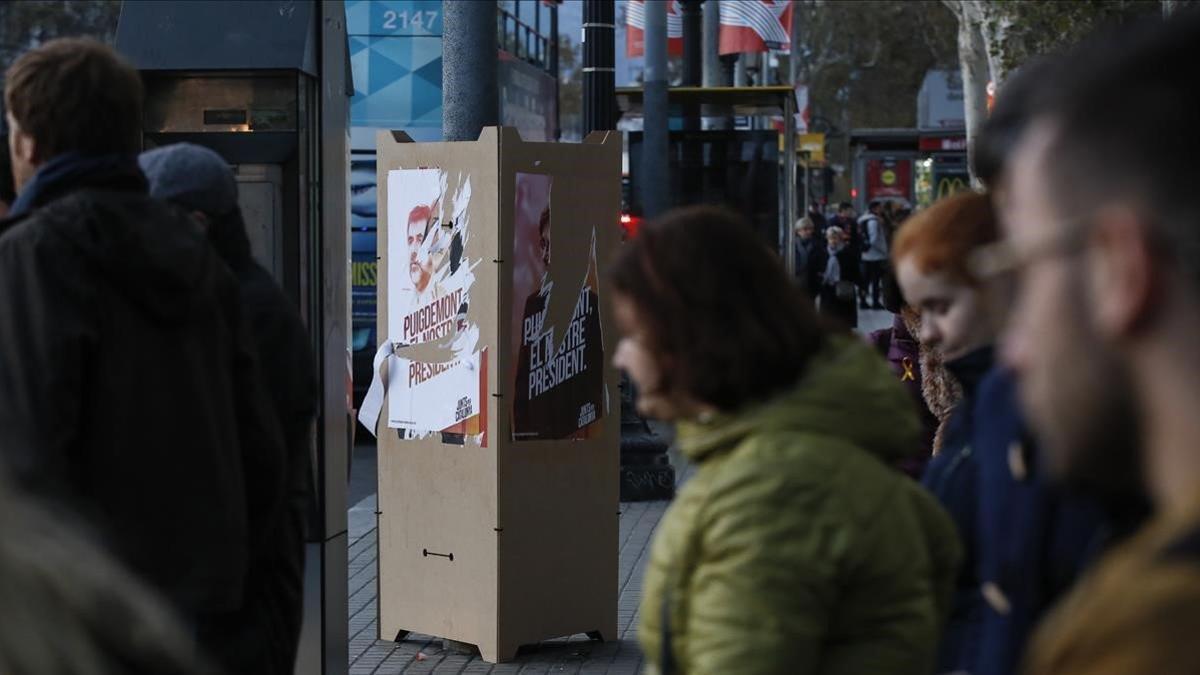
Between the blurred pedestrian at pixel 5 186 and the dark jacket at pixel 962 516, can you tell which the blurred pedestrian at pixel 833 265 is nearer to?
the blurred pedestrian at pixel 5 186

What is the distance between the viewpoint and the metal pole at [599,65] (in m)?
11.3

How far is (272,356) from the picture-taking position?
3717 millimetres

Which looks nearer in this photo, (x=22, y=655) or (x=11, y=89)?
(x=22, y=655)

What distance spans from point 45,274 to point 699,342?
3.79ft

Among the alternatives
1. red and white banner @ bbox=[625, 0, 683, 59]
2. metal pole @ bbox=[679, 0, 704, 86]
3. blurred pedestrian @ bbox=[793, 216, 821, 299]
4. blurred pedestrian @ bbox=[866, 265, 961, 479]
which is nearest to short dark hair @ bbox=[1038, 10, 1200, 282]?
blurred pedestrian @ bbox=[866, 265, 961, 479]

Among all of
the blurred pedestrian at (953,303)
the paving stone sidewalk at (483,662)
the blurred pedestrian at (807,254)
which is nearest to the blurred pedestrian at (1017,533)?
the blurred pedestrian at (953,303)

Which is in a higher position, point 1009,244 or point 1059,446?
point 1009,244

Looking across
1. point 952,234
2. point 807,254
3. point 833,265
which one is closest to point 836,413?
point 952,234

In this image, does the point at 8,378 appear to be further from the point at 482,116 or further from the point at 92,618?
the point at 482,116

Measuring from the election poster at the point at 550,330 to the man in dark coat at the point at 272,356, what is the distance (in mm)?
2782

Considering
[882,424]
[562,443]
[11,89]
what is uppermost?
[11,89]

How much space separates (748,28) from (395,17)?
7.61 m

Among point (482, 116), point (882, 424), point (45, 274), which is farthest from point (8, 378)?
point (482, 116)

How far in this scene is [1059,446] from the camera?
4.10 ft
